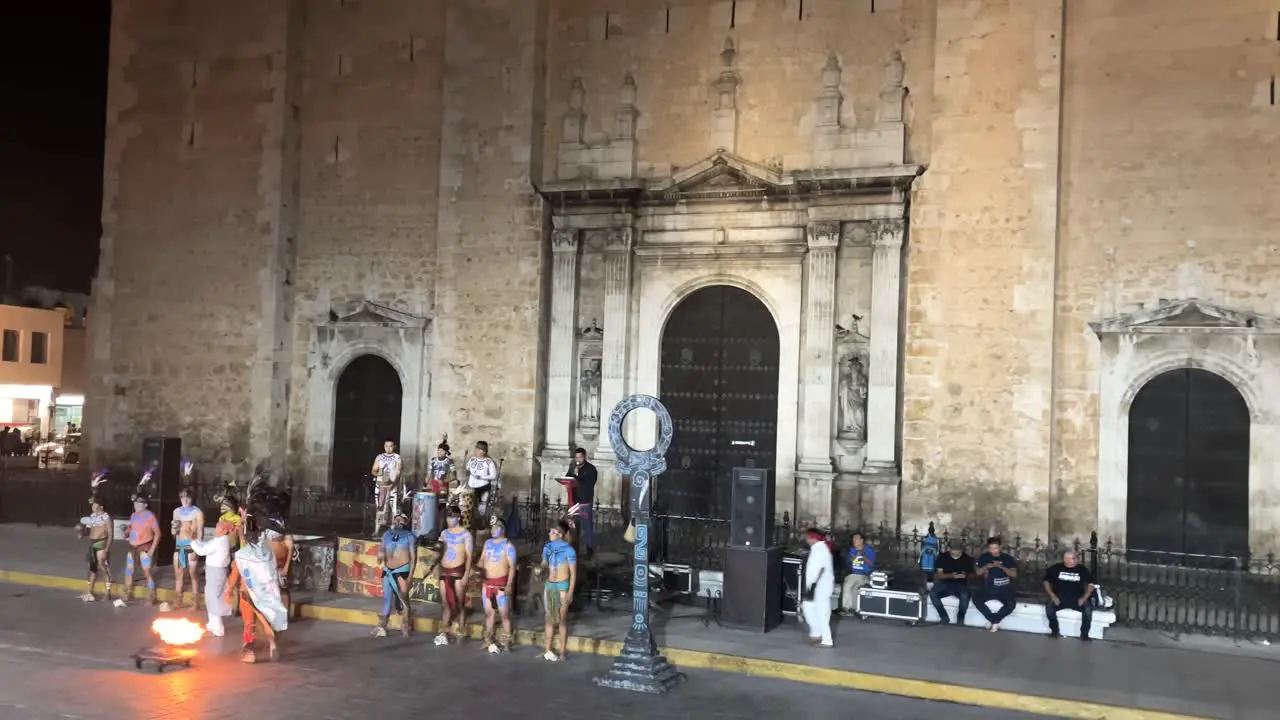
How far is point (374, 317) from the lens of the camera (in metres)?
20.8

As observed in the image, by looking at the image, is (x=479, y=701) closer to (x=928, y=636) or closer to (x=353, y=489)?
(x=928, y=636)

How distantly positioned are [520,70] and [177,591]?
1083 cm

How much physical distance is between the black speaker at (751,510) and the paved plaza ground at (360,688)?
7.77ft

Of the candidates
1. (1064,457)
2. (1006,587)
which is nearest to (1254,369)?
(1064,457)

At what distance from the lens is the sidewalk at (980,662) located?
33.0 feet

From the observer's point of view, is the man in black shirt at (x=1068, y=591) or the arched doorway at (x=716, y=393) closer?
the man in black shirt at (x=1068, y=591)

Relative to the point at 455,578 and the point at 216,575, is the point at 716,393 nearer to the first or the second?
the point at 455,578

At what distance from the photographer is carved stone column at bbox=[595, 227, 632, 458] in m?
19.1

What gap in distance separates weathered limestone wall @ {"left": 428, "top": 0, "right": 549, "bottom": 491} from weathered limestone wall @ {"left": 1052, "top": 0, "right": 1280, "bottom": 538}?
8.99 m

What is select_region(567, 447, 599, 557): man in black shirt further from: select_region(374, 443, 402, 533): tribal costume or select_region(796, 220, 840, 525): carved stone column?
select_region(796, 220, 840, 525): carved stone column

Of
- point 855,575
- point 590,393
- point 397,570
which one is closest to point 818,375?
point 590,393

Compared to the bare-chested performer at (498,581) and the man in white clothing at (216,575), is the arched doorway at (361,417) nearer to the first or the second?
the man in white clothing at (216,575)

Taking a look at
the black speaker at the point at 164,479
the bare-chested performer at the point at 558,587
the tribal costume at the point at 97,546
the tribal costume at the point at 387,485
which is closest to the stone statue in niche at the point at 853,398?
the tribal costume at the point at 387,485

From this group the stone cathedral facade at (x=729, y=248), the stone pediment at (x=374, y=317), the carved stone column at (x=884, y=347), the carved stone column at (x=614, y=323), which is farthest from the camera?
the stone pediment at (x=374, y=317)
